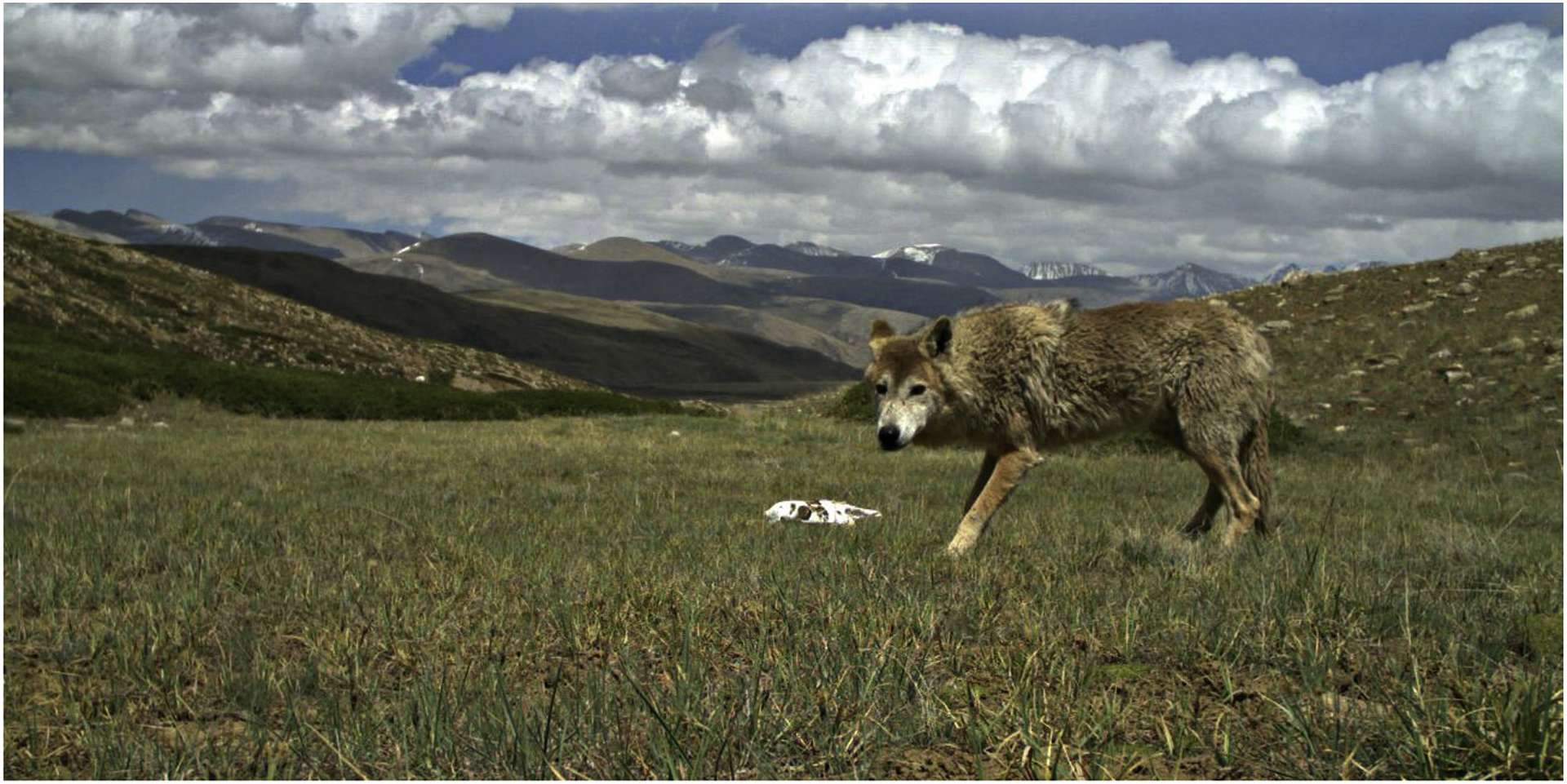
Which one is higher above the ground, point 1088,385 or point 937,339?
point 937,339

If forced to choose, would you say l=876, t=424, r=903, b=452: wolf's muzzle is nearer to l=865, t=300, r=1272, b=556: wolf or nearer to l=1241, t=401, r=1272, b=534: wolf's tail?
l=865, t=300, r=1272, b=556: wolf

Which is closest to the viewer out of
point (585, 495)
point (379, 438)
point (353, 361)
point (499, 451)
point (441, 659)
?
point (441, 659)

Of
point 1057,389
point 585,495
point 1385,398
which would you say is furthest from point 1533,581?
point 1385,398

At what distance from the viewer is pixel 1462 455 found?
18984 millimetres

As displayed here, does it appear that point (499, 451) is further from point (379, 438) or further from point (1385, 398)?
point (1385, 398)

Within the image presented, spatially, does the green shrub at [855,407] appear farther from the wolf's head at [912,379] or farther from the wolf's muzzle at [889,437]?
the wolf's muzzle at [889,437]

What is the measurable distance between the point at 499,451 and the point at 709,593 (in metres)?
13.3

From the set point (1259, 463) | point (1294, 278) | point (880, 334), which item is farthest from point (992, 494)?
point (1294, 278)

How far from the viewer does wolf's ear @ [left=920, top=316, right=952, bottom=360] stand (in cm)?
971

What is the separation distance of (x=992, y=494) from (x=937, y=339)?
1.46 meters

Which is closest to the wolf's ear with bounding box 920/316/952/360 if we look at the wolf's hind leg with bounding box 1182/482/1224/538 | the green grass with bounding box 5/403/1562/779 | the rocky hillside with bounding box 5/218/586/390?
the green grass with bounding box 5/403/1562/779

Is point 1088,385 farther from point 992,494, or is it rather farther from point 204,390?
point 204,390

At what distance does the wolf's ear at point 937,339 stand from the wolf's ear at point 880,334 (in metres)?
0.59

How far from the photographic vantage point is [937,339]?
9.76 metres
